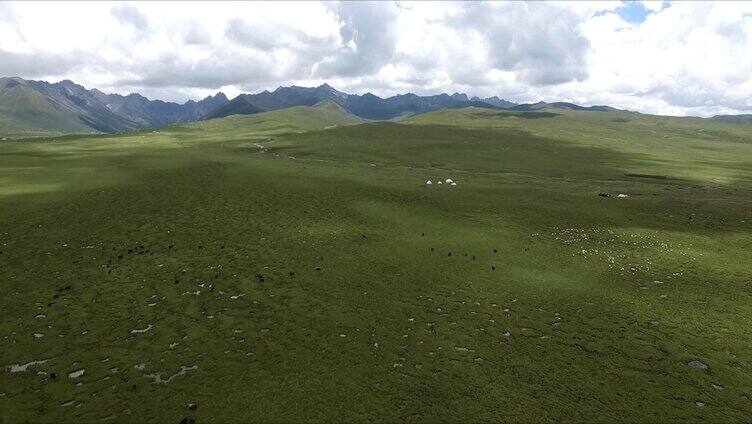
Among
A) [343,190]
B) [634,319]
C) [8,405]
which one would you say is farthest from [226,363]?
[343,190]

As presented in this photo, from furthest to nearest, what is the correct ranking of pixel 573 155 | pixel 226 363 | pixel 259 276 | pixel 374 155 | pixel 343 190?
pixel 573 155 < pixel 374 155 < pixel 343 190 < pixel 259 276 < pixel 226 363

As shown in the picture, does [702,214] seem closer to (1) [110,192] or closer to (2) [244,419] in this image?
(2) [244,419]

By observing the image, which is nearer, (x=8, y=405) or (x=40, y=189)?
(x=8, y=405)

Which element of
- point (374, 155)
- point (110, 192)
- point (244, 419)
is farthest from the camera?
point (374, 155)

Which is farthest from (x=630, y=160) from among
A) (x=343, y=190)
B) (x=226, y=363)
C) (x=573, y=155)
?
(x=226, y=363)

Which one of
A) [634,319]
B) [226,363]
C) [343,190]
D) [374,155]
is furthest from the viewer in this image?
[374,155]

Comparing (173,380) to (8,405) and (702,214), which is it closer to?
(8,405)
